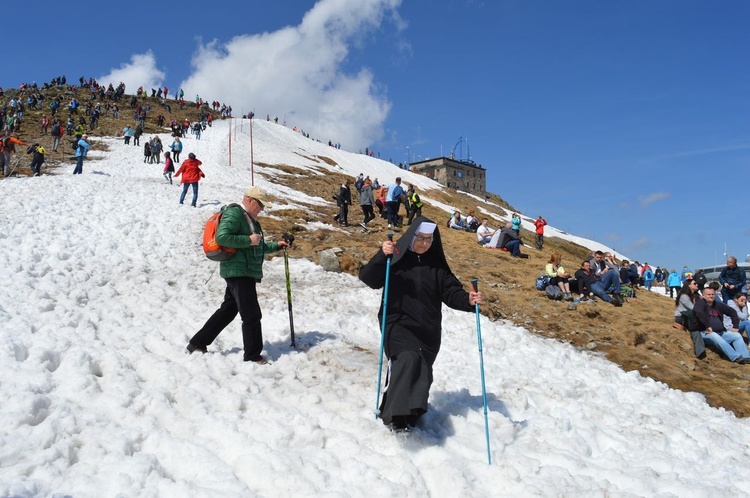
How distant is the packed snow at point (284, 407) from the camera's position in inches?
171

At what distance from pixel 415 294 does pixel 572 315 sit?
9444 mm

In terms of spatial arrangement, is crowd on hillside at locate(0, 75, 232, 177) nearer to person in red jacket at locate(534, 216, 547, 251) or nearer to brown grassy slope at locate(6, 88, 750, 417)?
brown grassy slope at locate(6, 88, 750, 417)

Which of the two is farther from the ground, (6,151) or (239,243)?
(6,151)

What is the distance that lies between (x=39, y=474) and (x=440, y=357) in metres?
6.16

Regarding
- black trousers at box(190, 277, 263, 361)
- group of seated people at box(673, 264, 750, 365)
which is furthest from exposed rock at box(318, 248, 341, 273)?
group of seated people at box(673, 264, 750, 365)

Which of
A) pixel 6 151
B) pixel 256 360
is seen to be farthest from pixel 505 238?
pixel 6 151

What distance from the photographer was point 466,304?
5.60 meters

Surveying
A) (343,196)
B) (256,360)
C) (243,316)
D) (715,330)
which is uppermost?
(343,196)

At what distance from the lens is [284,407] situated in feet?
18.5

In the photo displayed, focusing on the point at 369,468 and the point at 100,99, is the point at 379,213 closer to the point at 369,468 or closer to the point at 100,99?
the point at 369,468

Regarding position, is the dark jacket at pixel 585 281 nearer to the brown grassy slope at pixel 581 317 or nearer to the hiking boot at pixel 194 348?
the brown grassy slope at pixel 581 317

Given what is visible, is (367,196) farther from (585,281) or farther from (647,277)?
(647,277)

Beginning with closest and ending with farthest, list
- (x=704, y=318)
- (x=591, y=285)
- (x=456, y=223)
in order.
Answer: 1. (x=704, y=318)
2. (x=591, y=285)
3. (x=456, y=223)

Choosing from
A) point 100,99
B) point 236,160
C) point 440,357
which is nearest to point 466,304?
point 440,357
